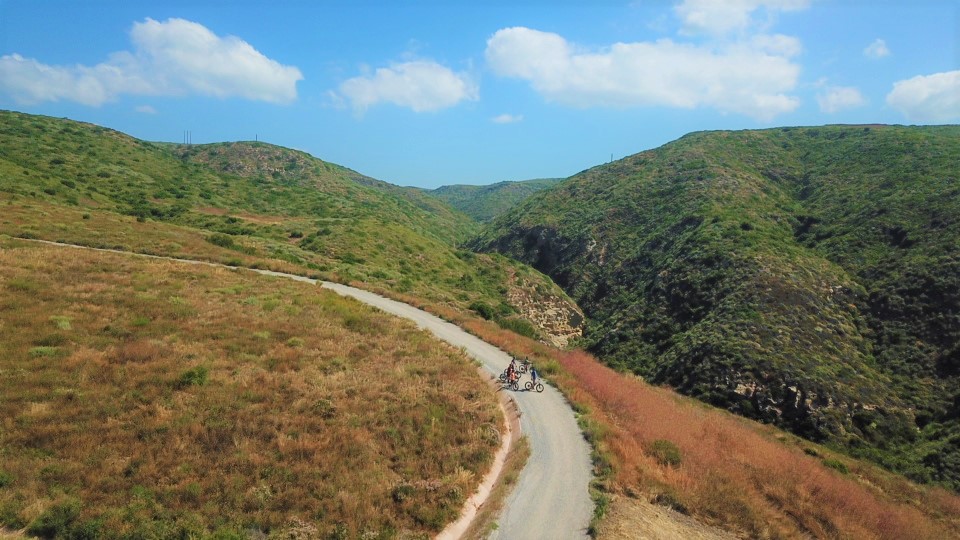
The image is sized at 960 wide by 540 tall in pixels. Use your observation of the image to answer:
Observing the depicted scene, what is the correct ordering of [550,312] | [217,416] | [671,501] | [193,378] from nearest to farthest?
[671,501] < [217,416] < [193,378] < [550,312]

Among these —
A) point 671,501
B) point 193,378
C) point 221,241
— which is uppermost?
point 221,241

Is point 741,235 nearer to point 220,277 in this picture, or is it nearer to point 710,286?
point 710,286

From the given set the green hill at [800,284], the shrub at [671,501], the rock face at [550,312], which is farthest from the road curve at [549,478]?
the rock face at [550,312]

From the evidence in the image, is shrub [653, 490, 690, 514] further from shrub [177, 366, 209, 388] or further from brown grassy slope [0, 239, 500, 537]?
shrub [177, 366, 209, 388]

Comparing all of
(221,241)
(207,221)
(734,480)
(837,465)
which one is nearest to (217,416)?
(734,480)

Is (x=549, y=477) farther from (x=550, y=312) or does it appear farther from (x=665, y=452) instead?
(x=550, y=312)

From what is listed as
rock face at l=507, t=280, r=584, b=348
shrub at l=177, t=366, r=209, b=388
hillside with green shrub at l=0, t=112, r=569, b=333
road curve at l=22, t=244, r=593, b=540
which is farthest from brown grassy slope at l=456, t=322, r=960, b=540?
rock face at l=507, t=280, r=584, b=348

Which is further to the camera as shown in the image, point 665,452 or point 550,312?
point 550,312

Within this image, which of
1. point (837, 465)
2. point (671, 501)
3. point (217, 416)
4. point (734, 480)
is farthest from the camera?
point (837, 465)
